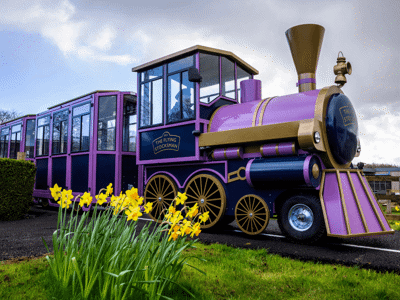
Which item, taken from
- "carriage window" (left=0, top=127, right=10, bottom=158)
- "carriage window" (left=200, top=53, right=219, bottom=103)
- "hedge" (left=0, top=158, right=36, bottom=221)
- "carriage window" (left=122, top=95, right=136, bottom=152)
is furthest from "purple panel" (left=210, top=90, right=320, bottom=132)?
"carriage window" (left=0, top=127, right=10, bottom=158)

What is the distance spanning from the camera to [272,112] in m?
5.24

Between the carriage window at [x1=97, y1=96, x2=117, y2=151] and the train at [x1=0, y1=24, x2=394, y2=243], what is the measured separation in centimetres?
49

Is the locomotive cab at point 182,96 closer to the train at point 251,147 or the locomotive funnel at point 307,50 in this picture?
the train at point 251,147

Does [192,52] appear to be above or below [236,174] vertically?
above

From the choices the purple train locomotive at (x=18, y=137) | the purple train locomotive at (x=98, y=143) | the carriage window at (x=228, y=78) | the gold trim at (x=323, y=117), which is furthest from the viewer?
the purple train locomotive at (x=18, y=137)

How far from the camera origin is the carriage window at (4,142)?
13.0 m

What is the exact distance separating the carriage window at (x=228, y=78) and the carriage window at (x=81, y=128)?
4112mm

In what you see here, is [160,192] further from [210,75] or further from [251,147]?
[210,75]

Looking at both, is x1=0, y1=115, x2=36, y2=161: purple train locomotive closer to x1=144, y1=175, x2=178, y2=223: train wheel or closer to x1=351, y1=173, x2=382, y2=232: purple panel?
x1=144, y1=175, x2=178, y2=223: train wheel

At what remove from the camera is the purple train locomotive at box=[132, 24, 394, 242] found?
4590 mm

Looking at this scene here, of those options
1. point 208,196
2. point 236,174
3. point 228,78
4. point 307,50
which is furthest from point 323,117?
point 228,78

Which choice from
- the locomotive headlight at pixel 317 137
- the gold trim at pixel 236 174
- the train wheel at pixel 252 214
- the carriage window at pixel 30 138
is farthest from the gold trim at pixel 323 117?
the carriage window at pixel 30 138

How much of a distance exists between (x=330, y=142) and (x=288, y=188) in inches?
37.0

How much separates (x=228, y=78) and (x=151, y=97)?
1660mm
